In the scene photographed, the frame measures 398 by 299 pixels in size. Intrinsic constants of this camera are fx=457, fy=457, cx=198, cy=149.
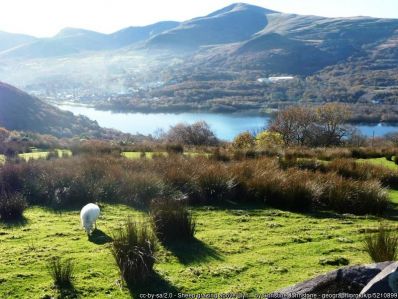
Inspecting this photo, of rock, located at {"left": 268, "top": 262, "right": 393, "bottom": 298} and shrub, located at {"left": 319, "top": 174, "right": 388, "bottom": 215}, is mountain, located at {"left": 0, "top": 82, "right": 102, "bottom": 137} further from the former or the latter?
rock, located at {"left": 268, "top": 262, "right": 393, "bottom": 298}

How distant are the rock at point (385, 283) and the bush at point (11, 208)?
700 centimetres

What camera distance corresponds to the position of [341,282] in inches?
144

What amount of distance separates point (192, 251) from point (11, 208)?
4019 mm

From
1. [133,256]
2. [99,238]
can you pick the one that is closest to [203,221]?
[99,238]

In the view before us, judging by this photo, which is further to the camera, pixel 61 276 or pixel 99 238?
pixel 99 238

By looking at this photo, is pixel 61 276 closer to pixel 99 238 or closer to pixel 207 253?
pixel 99 238

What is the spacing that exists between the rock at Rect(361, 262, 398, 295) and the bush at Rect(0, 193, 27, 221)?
23.0ft

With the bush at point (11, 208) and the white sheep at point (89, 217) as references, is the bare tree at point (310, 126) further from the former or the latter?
the white sheep at point (89, 217)

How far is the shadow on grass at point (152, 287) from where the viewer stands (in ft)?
16.2

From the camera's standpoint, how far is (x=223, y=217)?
8.71 m

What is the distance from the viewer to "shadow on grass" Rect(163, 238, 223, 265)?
19.9 feet

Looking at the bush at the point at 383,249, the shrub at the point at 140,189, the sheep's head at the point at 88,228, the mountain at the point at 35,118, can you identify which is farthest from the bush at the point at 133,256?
the mountain at the point at 35,118

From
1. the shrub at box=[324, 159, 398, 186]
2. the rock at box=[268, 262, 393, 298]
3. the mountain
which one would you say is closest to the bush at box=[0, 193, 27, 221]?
the rock at box=[268, 262, 393, 298]

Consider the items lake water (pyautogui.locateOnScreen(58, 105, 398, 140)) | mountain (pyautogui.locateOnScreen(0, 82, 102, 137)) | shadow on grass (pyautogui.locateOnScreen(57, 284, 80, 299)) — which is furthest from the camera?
lake water (pyautogui.locateOnScreen(58, 105, 398, 140))
